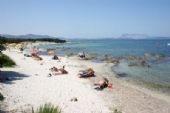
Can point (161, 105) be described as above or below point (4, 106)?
below

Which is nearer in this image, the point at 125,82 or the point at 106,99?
the point at 106,99

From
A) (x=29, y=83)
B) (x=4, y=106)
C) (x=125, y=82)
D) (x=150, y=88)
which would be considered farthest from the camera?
(x=125, y=82)

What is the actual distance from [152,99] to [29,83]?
883 centimetres

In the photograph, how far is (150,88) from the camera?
846 inches

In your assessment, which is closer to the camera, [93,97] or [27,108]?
[27,108]

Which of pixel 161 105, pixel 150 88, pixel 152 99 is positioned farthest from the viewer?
pixel 150 88

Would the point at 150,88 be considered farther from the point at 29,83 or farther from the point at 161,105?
the point at 29,83

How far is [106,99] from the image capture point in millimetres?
16422

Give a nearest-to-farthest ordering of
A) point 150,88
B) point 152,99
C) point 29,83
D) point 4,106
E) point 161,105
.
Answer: point 4,106
point 161,105
point 152,99
point 29,83
point 150,88

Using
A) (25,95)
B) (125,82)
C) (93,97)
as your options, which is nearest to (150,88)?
(125,82)

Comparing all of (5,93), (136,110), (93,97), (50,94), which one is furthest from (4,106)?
(136,110)

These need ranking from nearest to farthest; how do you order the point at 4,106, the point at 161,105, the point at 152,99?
the point at 4,106 < the point at 161,105 < the point at 152,99

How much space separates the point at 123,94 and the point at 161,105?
3.04m

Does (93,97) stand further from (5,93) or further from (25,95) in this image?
(5,93)
